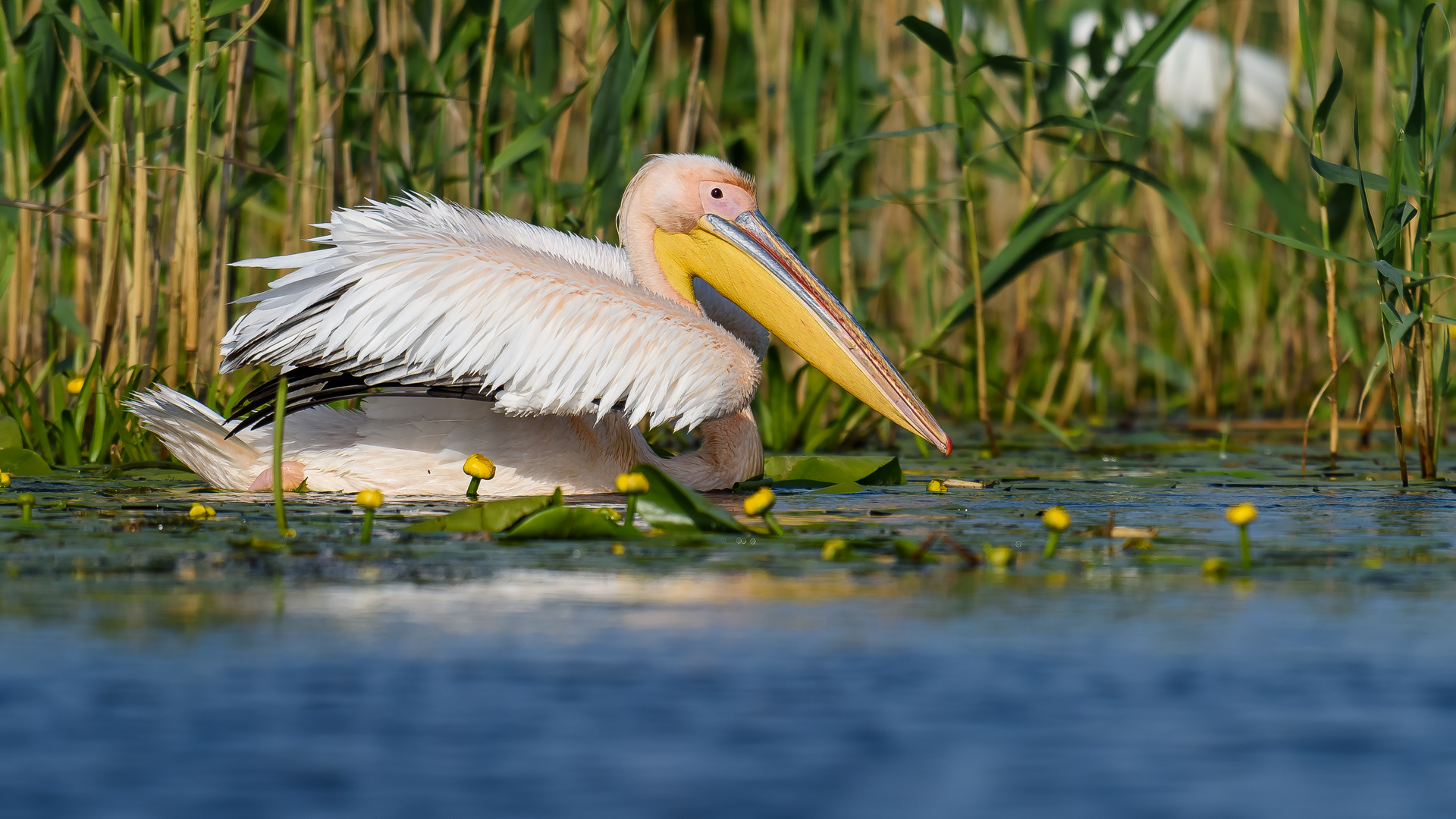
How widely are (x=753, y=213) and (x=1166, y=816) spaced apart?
322cm

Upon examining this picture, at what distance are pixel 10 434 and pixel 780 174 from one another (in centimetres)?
280

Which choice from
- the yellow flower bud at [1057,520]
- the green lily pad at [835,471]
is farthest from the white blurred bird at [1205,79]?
the yellow flower bud at [1057,520]

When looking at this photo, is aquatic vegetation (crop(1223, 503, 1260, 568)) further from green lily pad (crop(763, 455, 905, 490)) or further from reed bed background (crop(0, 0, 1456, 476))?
green lily pad (crop(763, 455, 905, 490))

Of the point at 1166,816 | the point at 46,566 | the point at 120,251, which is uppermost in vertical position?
the point at 120,251

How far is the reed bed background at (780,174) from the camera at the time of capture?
528 centimetres

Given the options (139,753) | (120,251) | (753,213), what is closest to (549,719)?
(139,753)

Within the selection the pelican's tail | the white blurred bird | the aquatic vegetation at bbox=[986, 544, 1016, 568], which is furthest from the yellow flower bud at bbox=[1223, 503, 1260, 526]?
the white blurred bird

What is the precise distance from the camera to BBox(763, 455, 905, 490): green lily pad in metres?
5.11

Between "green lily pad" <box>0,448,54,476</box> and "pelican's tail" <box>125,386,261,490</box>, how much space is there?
1.04ft

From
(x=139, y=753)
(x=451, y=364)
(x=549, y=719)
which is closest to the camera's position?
(x=139, y=753)

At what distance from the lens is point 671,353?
446cm

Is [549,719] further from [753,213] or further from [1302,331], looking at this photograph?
[1302,331]

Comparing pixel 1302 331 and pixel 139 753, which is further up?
pixel 1302 331

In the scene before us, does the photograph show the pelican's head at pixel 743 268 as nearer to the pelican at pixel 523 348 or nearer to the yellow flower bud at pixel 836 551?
the pelican at pixel 523 348
